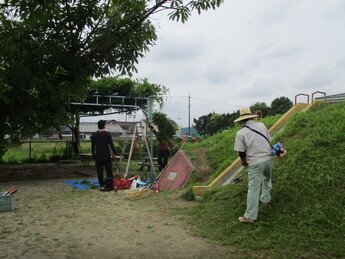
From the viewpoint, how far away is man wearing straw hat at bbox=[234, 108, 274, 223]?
15.2 ft

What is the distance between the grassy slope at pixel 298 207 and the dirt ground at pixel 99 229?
0.45m

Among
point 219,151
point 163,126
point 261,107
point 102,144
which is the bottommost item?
point 219,151

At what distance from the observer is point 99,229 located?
5031mm

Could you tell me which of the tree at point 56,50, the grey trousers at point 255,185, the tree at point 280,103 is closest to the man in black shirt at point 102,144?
the grey trousers at point 255,185

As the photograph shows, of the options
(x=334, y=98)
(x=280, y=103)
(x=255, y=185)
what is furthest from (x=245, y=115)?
(x=280, y=103)

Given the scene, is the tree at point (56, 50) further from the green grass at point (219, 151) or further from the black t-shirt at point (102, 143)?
the black t-shirt at point (102, 143)

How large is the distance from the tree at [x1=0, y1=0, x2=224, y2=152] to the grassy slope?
9.19ft

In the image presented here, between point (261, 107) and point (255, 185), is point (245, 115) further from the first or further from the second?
point (261, 107)

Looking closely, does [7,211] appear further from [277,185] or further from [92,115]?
[92,115]

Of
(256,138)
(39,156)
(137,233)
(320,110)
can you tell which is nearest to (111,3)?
(256,138)

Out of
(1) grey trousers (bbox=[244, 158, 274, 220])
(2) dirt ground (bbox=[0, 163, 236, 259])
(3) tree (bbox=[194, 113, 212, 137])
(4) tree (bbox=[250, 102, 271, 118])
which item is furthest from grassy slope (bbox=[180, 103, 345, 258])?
(3) tree (bbox=[194, 113, 212, 137])

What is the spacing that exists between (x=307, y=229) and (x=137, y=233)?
2.41 m

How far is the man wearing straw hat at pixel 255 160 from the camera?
463cm

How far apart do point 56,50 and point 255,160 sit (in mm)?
3226
